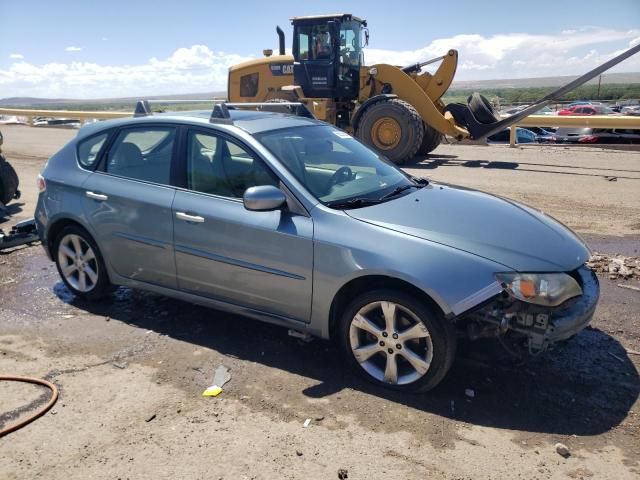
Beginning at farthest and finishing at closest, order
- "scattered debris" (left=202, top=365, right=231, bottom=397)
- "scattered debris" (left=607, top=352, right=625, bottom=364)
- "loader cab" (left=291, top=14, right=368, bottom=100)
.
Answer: "loader cab" (left=291, top=14, right=368, bottom=100)
"scattered debris" (left=607, top=352, right=625, bottom=364)
"scattered debris" (left=202, top=365, right=231, bottom=397)

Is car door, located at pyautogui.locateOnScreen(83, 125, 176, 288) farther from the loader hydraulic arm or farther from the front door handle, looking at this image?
the loader hydraulic arm

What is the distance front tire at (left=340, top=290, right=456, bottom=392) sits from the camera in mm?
3369

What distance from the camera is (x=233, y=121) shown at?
441 centimetres

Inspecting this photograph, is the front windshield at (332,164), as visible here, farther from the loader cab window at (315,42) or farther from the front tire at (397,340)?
the loader cab window at (315,42)

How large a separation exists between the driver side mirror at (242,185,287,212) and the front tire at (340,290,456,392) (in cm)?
81

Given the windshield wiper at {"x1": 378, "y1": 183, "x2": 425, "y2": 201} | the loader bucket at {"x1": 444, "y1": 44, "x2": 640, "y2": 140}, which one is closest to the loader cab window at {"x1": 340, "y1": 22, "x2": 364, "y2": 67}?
the loader bucket at {"x1": 444, "y1": 44, "x2": 640, "y2": 140}

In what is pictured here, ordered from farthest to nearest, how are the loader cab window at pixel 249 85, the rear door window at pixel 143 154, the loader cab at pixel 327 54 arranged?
1. the loader cab window at pixel 249 85
2. the loader cab at pixel 327 54
3. the rear door window at pixel 143 154

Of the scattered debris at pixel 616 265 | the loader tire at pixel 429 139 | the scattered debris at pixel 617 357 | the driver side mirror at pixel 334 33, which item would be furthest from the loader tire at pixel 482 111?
the scattered debris at pixel 617 357

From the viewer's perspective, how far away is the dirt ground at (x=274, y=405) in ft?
9.62

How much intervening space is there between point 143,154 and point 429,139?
414 inches

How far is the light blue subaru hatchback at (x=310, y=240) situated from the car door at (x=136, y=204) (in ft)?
0.04

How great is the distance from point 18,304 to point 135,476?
3030 mm

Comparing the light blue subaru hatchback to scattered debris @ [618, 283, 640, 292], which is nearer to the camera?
the light blue subaru hatchback

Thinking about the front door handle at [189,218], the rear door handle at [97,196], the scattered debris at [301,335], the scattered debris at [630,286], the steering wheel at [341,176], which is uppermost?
the steering wheel at [341,176]
